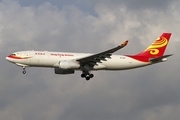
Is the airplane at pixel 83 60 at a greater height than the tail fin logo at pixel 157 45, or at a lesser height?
lesser

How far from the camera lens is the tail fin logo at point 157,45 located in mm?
54250

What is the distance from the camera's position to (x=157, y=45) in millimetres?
55250

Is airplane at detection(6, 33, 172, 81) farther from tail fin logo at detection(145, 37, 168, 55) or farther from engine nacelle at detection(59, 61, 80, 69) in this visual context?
tail fin logo at detection(145, 37, 168, 55)

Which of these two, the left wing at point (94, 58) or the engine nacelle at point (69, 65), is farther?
the engine nacelle at point (69, 65)

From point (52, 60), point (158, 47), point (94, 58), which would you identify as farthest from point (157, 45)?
point (52, 60)

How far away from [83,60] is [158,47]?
46.7ft

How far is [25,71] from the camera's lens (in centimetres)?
4966

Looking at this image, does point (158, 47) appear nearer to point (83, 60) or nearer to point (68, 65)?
point (83, 60)

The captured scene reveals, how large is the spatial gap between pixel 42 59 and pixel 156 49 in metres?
19.0

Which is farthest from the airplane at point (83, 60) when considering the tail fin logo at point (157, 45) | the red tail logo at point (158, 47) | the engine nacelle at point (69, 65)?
the tail fin logo at point (157, 45)

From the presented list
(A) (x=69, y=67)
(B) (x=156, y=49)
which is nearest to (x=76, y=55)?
(A) (x=69, y=67)

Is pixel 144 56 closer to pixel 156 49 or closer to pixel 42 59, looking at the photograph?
pixel 156 49

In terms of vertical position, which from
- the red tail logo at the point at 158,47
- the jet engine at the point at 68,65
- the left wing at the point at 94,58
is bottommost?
the jet engine at the point at 68,65

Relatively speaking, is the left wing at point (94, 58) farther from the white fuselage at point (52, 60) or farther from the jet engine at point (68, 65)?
the white fuselage at point (52, 60)
